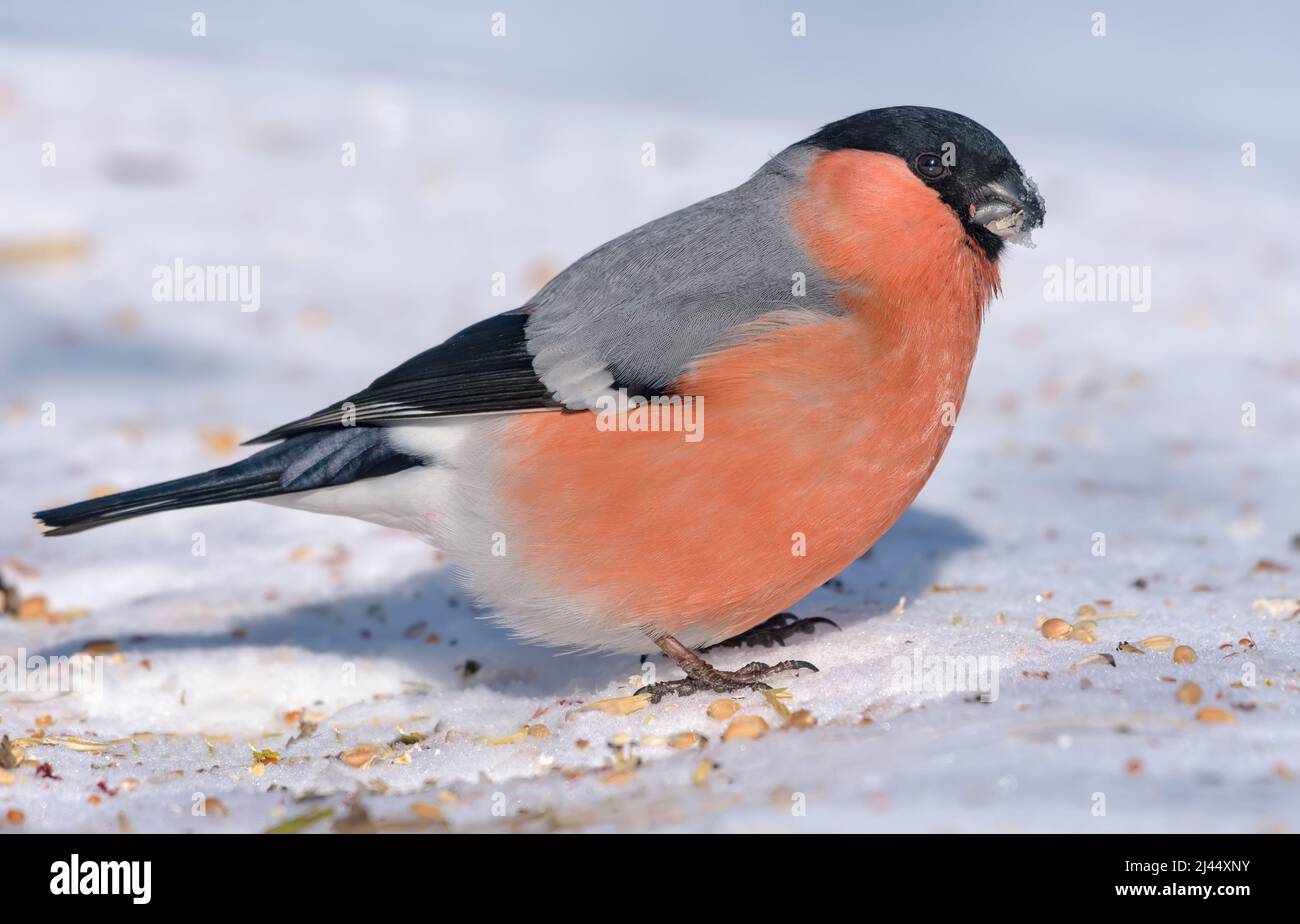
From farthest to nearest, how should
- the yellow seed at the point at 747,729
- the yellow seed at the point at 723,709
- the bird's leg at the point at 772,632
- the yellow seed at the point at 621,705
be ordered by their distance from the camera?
the bird's leg at the point at 772,632
the yellow seed at the point at 621,705
the yellow seed at the point at 723,709
the yellow seed at the point at 747,729

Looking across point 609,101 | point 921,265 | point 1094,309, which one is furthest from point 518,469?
point 609,101

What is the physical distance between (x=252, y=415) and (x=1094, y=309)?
5.14 m

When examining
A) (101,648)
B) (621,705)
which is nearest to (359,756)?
Answer: (621,705)

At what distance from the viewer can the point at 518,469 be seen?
14.0 feet

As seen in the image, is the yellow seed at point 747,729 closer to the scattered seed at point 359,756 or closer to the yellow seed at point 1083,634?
the scattered seed at point 359,756

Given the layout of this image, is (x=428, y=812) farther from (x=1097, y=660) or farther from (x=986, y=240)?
(x=986, y=240)

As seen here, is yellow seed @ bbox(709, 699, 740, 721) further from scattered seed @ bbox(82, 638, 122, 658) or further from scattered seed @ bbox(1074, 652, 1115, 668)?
scattered seed @ bbox(82, 638, 122, 658)

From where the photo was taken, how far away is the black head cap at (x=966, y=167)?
421cm

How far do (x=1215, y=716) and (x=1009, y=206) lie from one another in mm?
1572

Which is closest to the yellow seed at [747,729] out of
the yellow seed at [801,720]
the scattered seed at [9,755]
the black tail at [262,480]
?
the yellow seed at [801,720]

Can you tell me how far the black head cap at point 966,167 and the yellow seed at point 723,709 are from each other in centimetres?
156

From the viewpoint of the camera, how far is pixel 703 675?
4.31 meters

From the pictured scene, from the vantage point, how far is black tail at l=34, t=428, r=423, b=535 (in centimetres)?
456

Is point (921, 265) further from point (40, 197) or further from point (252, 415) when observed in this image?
point (40, 197)
